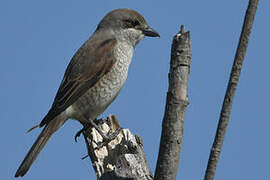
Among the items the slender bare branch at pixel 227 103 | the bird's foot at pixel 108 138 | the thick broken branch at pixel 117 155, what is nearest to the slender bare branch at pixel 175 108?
the slender bare branch at pixel 227 103

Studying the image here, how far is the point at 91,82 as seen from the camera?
4945mm

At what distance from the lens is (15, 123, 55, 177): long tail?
4.21 meters

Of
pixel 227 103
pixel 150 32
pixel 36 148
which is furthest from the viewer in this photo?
pixel 150 32

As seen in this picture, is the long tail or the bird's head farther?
the bird's head

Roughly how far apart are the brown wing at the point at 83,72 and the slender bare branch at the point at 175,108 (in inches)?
94.3

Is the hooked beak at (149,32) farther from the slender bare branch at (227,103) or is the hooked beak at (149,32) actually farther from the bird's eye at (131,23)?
the slender bare branch at (227,103)

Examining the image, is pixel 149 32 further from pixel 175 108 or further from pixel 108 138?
pixel 175 108

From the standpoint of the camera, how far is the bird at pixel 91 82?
478 cm

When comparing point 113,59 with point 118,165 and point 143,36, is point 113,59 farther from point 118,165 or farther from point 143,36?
point 118,165

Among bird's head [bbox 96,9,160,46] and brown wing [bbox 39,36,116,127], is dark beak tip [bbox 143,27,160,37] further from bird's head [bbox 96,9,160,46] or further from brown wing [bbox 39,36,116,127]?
brown wing [bbox 39,36,116,127]

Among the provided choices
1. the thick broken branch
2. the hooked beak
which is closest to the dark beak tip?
the hooked beak

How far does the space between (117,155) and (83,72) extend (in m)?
1.34

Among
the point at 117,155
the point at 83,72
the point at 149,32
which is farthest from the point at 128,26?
the point at 117,155

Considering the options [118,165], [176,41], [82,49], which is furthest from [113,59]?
[176,41]
